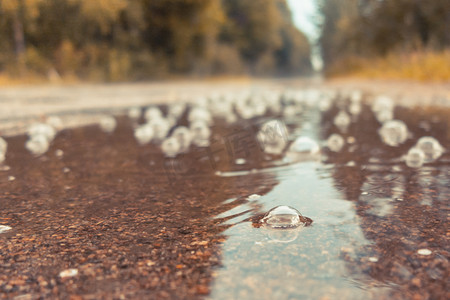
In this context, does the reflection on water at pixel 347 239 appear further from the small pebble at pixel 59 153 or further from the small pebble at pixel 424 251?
the small pebble at pixel 59 153

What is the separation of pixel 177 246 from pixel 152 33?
30.5 m

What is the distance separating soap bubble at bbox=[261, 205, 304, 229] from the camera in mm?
1715

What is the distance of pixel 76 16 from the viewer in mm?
16141

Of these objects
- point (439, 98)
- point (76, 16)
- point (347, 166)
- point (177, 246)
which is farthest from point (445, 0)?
point (177, 246)

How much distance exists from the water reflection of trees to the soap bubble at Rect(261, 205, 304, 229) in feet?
0.87

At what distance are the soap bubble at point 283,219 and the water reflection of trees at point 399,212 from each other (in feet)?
0.87

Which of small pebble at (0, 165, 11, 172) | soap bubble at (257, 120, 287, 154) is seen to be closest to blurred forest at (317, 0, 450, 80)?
soap bubble at (257, 120, 287, 154)

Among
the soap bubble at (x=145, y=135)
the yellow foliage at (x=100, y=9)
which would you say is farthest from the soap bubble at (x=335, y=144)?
the yellow foliage at (x=100, y=9)

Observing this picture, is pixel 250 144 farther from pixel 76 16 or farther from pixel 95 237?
pixel 76 16

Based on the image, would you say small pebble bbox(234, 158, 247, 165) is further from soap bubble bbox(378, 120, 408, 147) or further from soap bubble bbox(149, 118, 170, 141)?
soap bubble bbox(149, 118, 170, 141)

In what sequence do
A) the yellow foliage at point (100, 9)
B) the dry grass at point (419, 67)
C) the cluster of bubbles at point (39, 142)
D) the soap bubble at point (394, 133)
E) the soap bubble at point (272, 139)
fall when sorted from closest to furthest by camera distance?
the soap bubble at point (272, 139) → the cluster of bubbles at point (39, 142) → the soap bubble at point (394, 133) → the dry grass at point (419, 67) → the yellow foliage at point (100, 9)

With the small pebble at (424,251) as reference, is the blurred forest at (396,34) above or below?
above

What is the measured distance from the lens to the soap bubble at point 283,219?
1.71 m

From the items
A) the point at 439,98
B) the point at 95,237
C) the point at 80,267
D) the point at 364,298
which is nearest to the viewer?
the point at 364,298
